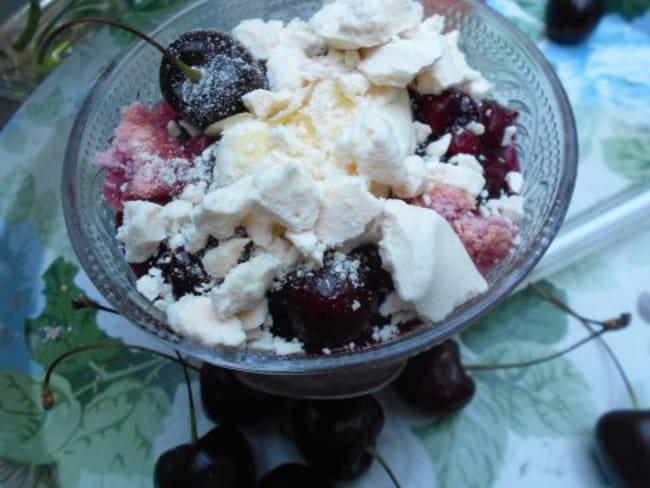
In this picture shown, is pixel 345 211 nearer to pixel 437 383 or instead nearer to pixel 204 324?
pixel 204 324

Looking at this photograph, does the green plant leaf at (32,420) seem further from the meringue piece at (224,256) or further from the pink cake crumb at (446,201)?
the pink cake crumb at (446,201)

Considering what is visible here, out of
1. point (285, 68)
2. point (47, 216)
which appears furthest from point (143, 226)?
point (47, 216)

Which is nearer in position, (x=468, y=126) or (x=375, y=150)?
(x=375, y=150)

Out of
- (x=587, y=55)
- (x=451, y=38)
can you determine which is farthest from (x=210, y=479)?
(x=587, y=55)

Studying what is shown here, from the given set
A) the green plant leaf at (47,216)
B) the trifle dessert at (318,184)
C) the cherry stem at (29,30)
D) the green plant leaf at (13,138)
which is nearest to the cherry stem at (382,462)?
the trifle dessert at (318,184)

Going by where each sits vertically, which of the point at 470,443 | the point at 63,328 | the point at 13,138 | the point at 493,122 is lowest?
the point at 470,443

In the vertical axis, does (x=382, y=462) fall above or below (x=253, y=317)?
below

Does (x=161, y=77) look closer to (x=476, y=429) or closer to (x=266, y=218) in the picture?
(x=266, y=218)
